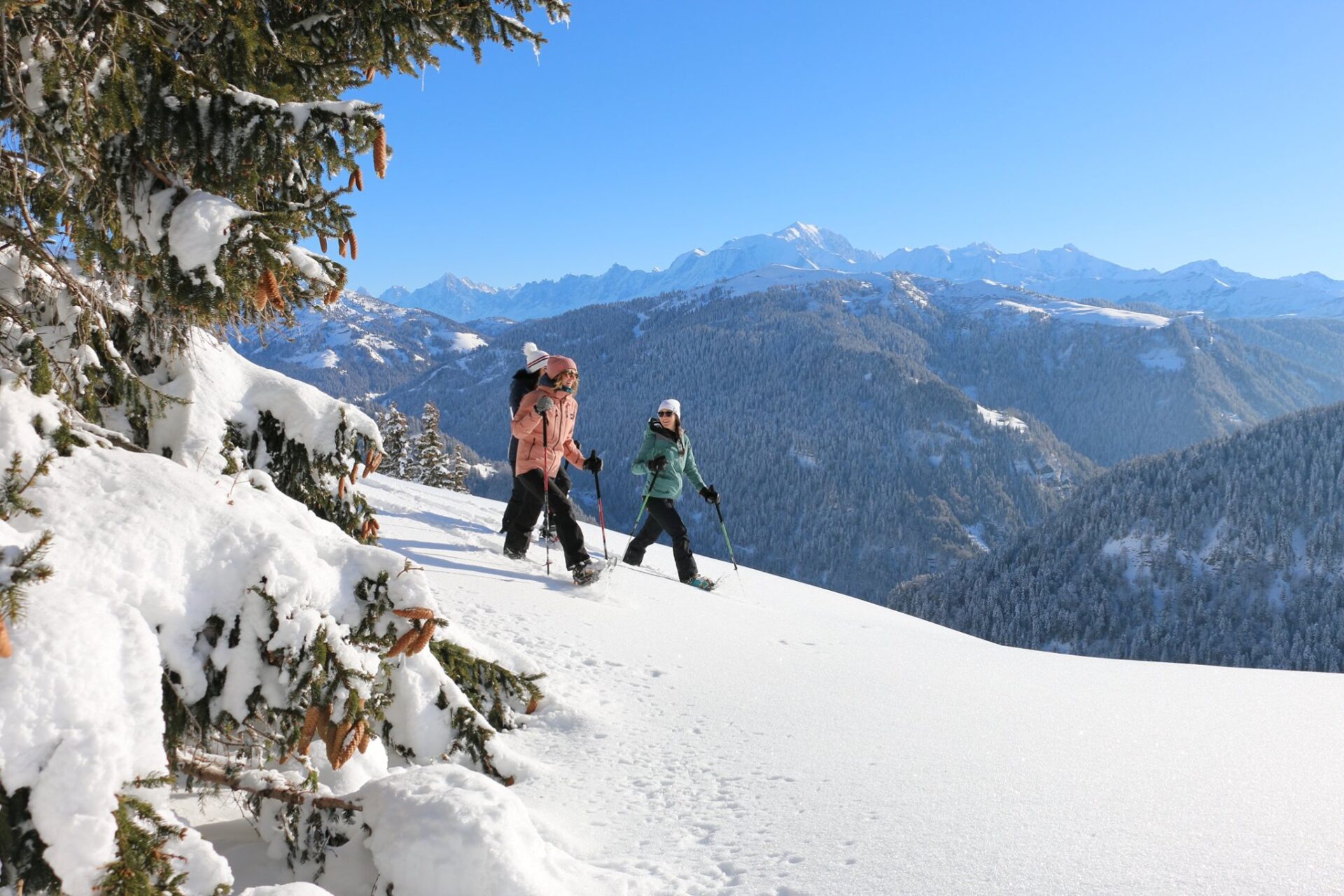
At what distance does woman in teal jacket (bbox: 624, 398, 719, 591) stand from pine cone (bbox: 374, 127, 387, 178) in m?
5.94

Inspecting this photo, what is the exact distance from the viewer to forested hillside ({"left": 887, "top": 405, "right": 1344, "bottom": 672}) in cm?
11462

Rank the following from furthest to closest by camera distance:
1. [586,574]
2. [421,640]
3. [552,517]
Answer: [552,517], [586,574], [421,640]

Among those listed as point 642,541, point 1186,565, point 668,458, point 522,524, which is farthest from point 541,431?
point 1186,565

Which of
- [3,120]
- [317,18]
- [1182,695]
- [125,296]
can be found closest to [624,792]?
[125,296]

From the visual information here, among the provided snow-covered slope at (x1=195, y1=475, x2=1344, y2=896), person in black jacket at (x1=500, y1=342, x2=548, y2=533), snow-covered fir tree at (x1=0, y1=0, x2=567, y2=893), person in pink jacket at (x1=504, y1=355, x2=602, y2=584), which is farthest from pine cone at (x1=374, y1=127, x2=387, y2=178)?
person in black jacket at (x1=500, y1=342, x2=548, y2=533)

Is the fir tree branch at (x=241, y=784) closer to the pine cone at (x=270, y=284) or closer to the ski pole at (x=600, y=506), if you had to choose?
the pine cone at (x=270, y=284)

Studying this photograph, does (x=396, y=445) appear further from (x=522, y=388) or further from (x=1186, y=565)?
(x=1186, y=565)

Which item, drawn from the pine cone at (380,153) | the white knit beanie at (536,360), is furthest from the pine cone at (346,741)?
the white knit beanie at (536,360)

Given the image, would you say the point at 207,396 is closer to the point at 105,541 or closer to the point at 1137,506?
the point at 105,541

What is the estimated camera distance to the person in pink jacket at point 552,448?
21.4ft

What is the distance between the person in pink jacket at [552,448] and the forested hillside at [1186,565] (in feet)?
389

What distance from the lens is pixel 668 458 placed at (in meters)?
8.48

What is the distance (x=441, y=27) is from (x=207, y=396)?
6.26 feet

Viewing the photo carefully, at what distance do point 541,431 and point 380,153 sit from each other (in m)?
4.41
